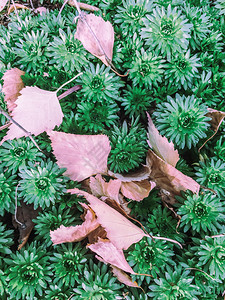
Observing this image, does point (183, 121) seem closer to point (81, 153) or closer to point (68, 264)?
point (81, 153)

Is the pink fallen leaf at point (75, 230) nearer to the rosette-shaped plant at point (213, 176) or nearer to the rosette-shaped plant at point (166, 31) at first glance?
the rosette-shaped plant at point (213, 176)

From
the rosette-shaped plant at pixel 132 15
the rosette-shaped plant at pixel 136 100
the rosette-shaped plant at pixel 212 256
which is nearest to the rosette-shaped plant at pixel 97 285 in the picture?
the rosette-shaped plant at pixel 212 256

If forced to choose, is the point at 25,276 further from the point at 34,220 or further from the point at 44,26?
the point at 44,26

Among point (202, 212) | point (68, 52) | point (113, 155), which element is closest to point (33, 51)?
point (68, 52)

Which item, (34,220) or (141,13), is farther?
(141,13)

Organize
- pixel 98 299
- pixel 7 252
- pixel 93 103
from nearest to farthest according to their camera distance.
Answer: pixel 98 299 < pixel 7 252 < pixel 93 103

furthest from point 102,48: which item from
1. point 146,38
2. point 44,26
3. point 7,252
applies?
point 7,252

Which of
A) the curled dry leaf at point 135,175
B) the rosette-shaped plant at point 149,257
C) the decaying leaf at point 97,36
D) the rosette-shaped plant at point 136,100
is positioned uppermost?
the decaying leaf at point 97,36

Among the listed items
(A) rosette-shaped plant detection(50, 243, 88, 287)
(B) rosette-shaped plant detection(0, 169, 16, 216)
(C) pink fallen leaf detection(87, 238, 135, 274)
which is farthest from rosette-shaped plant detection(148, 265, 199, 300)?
(B) rosette-shaped plant detection(0, 169, 16, 216)
